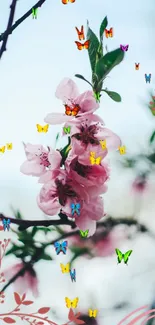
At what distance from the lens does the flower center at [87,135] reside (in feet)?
4.50

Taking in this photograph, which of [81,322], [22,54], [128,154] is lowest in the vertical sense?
[81,322]

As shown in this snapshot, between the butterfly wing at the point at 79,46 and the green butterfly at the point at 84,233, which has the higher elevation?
the butterfly wing at the point at 79,46

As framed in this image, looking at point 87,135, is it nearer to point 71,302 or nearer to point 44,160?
point 44,160

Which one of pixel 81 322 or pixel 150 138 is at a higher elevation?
pixel 150 138

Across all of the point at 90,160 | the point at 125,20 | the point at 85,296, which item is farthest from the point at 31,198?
the point at 125,20

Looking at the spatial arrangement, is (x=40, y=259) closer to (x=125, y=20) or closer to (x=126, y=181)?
(x=126, y=181)

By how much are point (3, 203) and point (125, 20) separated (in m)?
0.58

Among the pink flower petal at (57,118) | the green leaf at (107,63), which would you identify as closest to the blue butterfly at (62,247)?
the pink flower petal at (57,118)

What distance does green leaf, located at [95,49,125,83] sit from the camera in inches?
55.3

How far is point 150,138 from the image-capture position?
140 centimetres

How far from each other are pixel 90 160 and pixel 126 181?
11 cm

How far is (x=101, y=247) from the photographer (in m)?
1.37

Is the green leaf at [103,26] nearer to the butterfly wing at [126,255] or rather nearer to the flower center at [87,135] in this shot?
the flower center at [87,135]

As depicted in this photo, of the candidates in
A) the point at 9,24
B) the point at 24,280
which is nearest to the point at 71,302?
the point at 24,280
